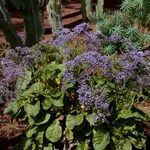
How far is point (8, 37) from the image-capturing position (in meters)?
7.34

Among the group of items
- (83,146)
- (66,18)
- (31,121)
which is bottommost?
(66,18)

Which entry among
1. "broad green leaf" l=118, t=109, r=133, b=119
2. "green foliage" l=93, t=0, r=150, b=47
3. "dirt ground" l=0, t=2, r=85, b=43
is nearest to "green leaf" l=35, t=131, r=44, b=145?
"broad green leaf" l=118, t=109, r=133, b=119

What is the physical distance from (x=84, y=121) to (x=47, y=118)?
1.32ft

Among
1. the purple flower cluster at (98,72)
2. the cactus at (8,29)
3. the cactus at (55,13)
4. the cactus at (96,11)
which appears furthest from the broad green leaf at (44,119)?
the cactus at (55,13)

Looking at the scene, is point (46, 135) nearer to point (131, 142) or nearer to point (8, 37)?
point (131, 142)

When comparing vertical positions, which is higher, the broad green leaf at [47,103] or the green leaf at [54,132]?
the broad green leaf at [47,103]

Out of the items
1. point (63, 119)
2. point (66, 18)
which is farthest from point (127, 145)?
point (66, 18)

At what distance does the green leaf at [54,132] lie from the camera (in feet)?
17.2

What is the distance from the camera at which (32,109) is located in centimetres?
520

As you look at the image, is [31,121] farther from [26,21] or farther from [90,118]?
[26,21]

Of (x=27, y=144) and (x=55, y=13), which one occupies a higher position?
(x=27, y=144)

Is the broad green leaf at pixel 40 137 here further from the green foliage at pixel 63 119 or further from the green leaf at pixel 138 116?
the green leaf at pixel 138 116

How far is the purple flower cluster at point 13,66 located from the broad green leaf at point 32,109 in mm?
369

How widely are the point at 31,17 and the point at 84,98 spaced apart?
9.14 feet
